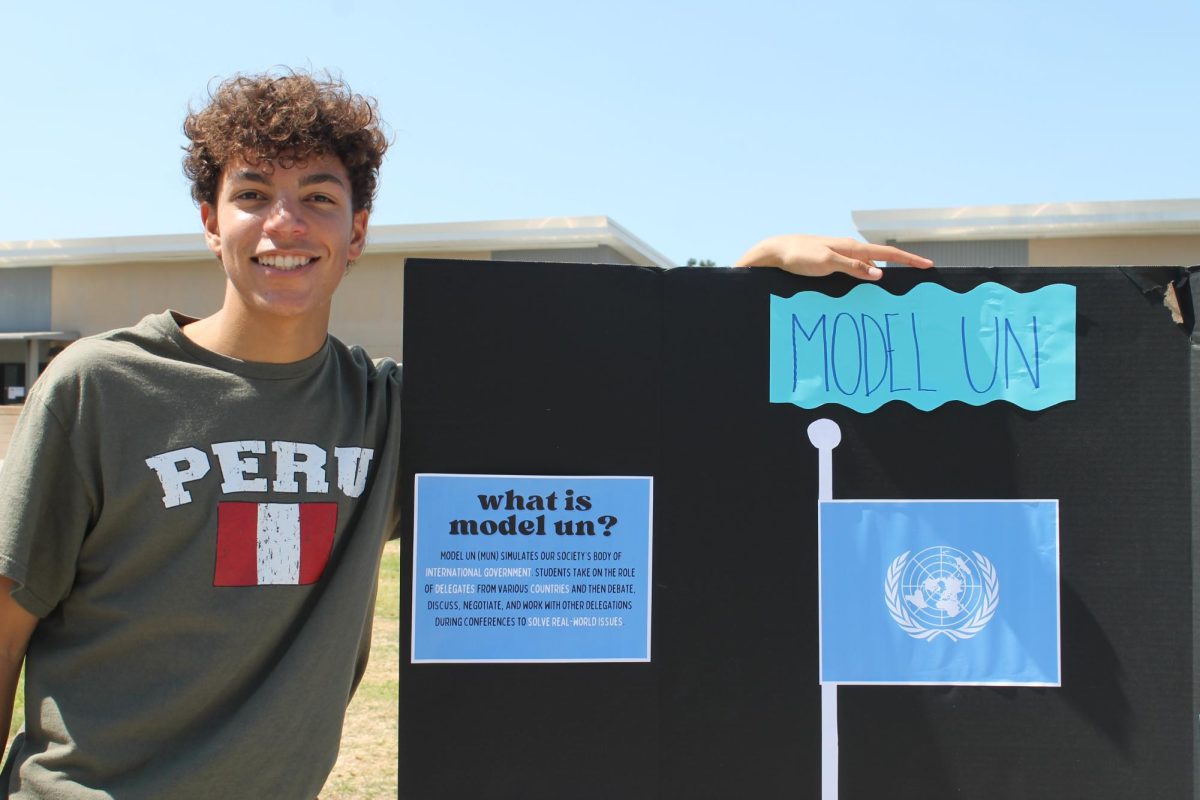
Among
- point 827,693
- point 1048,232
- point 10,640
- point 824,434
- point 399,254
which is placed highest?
point 399,254

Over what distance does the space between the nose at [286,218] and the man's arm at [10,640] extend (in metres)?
0.79

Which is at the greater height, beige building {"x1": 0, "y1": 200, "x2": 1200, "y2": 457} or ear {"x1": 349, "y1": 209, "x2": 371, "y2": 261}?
beige building {"x1": 0, "y1": 200, "x2": 1200, "y2": 457}

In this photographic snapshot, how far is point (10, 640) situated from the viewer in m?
1.79

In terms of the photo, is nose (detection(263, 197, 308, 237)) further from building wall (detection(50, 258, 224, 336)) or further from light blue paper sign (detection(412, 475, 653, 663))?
building wall (detection(50, 258, 224, 336))

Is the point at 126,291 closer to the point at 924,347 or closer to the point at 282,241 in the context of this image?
the point at 282,241

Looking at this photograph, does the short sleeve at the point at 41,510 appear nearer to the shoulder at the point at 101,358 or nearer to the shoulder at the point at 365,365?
the shoulder at the point at 101,358

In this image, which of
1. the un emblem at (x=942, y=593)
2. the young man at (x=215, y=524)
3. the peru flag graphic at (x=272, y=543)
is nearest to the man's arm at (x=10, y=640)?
the young man at (x=215, y=524)

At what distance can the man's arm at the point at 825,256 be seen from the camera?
6.78ft

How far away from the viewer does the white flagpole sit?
6.85ft

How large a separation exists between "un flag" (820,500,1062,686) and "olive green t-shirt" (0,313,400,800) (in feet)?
3.35

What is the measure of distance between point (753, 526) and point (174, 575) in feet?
3.79

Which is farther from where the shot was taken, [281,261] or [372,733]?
[372,733]

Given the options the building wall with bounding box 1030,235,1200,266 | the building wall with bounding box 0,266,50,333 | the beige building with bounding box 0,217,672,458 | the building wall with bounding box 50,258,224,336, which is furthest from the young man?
the building wall with bounding box 0,266,50,333

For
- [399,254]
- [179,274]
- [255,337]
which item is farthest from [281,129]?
[179,274]
